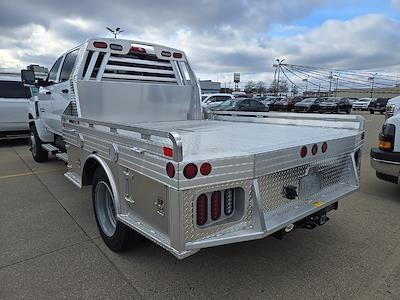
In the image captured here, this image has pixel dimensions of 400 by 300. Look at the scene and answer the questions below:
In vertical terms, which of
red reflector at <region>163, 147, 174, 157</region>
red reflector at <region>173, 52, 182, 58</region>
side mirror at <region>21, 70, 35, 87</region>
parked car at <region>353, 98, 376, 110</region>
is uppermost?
red reflector at <region>173, 52, 182, 58</region>

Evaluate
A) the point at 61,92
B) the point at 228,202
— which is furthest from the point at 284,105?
the point at 228,202

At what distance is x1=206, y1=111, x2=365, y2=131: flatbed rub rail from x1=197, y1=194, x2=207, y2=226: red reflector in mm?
2335

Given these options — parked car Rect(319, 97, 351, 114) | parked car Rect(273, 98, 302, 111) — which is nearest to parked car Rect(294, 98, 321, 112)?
parked car Rect(319, 97, 351, 114)

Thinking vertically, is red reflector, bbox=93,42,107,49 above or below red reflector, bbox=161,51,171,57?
above

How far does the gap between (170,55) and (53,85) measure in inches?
87.6

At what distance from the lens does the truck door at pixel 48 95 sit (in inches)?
242

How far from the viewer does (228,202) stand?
8.02ft

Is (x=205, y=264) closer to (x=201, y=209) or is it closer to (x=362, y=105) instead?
(x=201, y=209)

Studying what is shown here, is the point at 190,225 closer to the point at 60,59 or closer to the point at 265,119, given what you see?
the point at 265,119

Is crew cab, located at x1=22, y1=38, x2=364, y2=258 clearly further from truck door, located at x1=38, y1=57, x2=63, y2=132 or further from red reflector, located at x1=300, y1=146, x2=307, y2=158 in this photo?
truck door, located at x1=38, y1=57, x2=63, y2=132

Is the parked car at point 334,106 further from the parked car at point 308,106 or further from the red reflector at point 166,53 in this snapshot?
the red reflector at point 166,53

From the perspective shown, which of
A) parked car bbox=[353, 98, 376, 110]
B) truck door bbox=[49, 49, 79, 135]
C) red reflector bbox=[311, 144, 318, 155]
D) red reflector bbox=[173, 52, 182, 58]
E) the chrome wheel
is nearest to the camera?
red reflector bbox=[311, 144, 318, 155]

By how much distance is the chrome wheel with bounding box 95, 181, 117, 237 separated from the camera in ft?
11.5

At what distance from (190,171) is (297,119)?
2.82 metres
